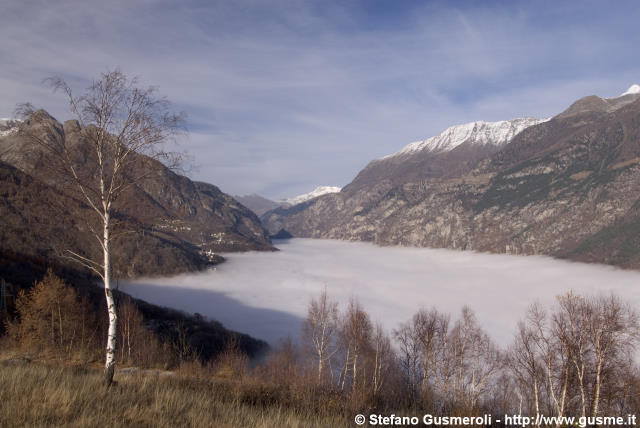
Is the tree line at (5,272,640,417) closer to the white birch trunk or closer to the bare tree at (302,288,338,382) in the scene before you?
the bare tree at (302,288,338,382)

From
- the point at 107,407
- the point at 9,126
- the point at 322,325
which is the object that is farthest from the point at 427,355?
the point at 9,126

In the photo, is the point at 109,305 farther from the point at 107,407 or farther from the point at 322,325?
the point at 322,325

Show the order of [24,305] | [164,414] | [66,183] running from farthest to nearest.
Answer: [24,305]
[66,183]
[164,414]

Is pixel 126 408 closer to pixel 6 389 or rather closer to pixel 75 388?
pixel 75 388

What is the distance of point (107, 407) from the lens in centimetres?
782

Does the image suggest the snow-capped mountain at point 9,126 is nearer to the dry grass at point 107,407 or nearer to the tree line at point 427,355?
the dry grass at point 107,407

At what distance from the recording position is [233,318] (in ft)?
597

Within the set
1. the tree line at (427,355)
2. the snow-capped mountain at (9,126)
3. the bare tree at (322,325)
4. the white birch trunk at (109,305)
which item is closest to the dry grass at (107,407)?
the white birch trunk at (109,305)

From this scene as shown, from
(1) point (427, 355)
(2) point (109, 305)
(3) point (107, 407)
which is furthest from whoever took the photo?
(1) point (427, 355)

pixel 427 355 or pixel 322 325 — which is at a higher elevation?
pixel 322 325

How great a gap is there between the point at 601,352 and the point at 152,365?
103ft

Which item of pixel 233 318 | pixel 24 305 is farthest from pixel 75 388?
pixel 233 318

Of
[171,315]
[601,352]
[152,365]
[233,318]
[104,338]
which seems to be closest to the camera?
[152,365]

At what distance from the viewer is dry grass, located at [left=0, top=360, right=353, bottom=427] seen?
22.9 ft
